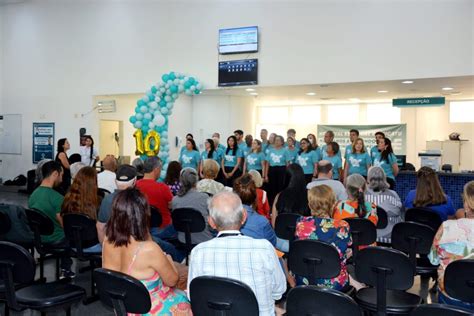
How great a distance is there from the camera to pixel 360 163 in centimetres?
763

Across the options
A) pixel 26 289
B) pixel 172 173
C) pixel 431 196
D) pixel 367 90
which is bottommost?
pixel 26 289

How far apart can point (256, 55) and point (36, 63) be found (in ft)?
22.1

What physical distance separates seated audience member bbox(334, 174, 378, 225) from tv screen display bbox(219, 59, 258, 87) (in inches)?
226

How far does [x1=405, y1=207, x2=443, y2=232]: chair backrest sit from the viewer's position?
399cm

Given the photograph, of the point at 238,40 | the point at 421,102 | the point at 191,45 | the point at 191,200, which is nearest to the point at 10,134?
the point at 191,45

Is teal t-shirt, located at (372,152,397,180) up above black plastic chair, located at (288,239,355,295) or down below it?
above

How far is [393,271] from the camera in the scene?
108 inches

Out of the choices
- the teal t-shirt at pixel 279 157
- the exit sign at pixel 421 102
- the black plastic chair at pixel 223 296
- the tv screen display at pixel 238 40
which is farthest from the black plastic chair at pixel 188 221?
the exit sign at pixel 421 102

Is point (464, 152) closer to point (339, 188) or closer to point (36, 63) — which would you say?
point (339, 188)

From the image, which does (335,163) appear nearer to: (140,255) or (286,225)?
(286,225)

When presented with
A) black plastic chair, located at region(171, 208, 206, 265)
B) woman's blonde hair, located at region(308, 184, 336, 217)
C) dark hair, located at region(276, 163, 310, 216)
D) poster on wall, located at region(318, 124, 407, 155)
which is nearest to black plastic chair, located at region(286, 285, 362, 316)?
woman's blonde hair, located at region(308, 184, 336, 217)

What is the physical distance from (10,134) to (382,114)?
1089cm

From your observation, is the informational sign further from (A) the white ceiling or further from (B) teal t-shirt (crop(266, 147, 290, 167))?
(B) teal t-shirt (crop(266, 147, 290, 167))

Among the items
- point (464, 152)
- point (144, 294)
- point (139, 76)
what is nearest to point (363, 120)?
point (464, 152)
